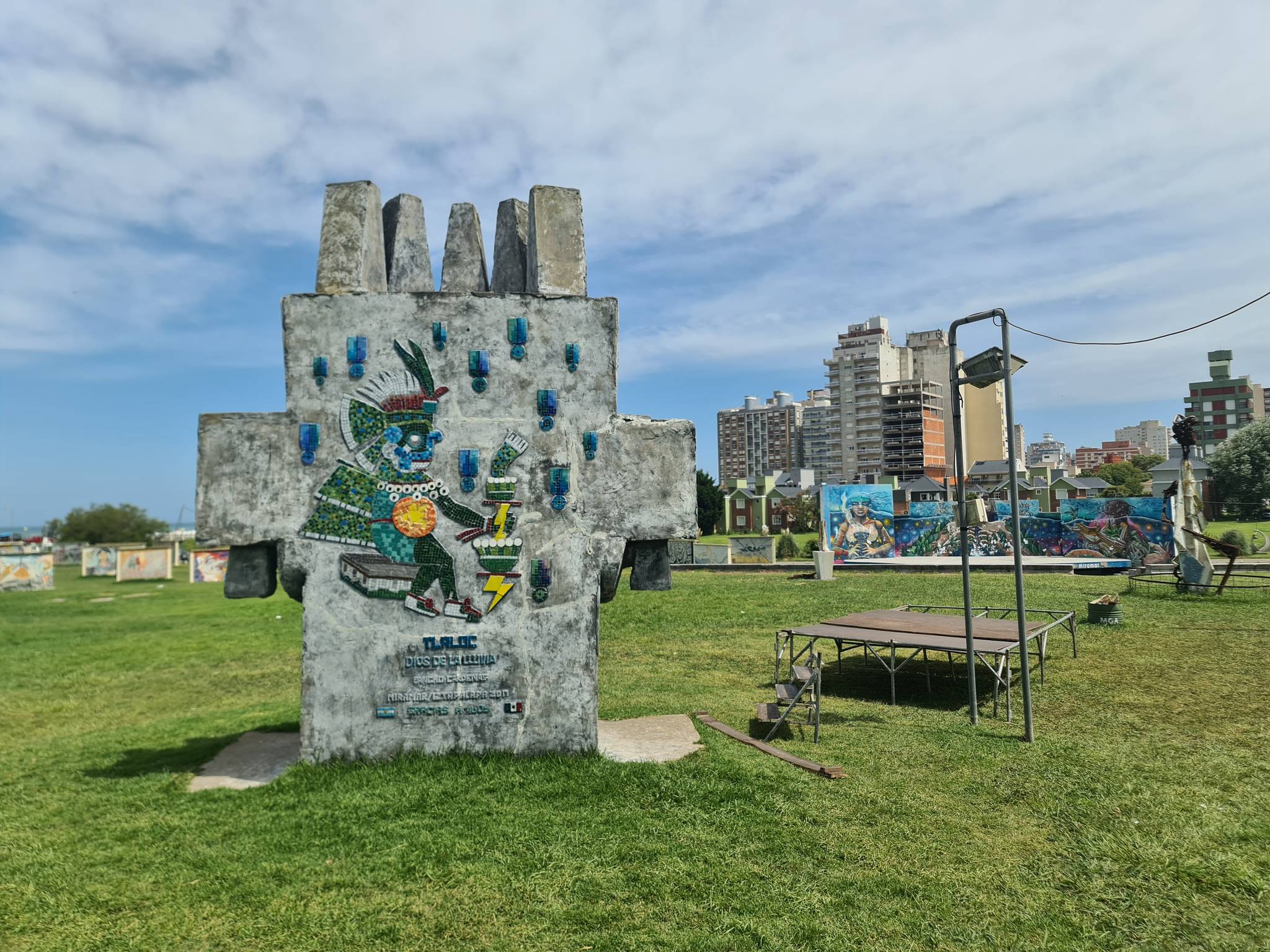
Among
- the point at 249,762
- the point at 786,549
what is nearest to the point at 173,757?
the point at 249,762

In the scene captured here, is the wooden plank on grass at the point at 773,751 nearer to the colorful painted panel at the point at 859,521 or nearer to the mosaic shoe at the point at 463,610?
the mosaic shoe at the point at 463,610

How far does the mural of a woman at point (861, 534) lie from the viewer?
35.9 metres

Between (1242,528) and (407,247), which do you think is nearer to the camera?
(407,247)

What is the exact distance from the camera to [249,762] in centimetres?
818

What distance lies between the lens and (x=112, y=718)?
36.8 feet

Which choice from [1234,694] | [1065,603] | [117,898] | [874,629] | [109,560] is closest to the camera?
[117,898]

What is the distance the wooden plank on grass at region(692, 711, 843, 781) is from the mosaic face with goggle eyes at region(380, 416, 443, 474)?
431 centimetres

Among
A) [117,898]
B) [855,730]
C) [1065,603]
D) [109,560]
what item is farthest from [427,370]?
[109,560]

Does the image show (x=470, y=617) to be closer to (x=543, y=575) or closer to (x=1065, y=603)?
(x=543, y=575)

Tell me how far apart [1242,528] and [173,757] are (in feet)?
191

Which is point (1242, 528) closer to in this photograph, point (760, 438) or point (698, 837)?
point (698, 837)

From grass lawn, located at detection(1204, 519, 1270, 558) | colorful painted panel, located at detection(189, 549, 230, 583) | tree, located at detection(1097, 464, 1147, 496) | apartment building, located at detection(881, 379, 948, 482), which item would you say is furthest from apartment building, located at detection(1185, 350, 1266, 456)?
colorful painted panel, located at detection(189, 549, 230, 583)

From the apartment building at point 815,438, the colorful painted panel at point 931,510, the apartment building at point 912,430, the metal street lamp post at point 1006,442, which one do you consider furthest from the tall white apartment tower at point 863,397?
the metal street lamp post at point 1006,442

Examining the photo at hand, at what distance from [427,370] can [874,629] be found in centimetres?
779
